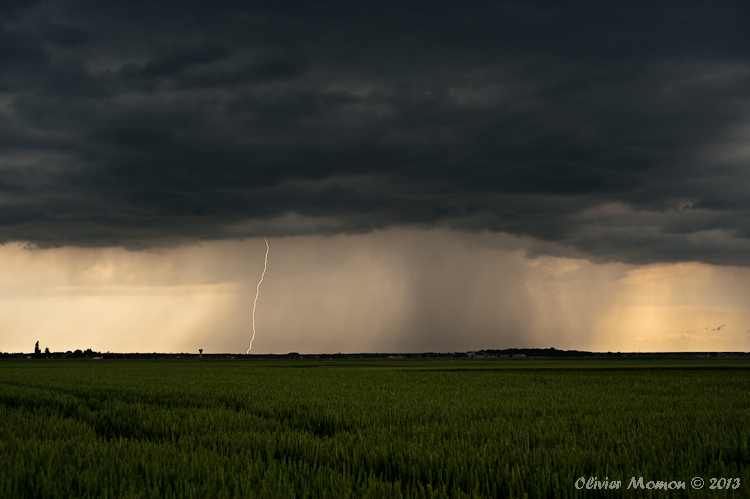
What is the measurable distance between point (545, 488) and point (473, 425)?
19.6 ft

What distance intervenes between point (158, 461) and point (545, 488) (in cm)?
559

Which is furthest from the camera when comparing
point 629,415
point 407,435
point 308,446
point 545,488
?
point 629,415

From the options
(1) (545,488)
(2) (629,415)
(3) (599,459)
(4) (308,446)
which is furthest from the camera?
(2) (629,415)

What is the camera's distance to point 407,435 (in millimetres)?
10969

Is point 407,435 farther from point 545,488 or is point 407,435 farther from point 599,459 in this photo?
point 545,488

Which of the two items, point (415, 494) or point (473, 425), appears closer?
point (415, 494)

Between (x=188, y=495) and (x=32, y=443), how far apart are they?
5.65 m

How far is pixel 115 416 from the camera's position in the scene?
1523 cm

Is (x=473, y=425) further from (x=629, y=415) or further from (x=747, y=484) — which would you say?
(x=747, y=484)

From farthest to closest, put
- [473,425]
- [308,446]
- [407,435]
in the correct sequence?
[473,425]
[407,435]
[308,446]

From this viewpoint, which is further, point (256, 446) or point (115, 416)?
point (115, 416)

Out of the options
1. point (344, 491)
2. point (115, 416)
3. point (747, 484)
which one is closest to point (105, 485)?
point (344, 491)

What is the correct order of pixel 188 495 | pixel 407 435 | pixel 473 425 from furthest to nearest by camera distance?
pixel 473 425 → pixel 407 435 → pixel 188 495

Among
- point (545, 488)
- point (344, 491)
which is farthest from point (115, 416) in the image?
point (545, 488)
